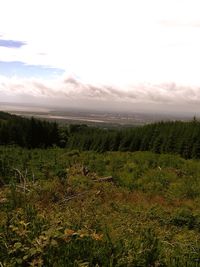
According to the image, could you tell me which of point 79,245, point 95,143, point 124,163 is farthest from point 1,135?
point 79,245

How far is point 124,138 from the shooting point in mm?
88500

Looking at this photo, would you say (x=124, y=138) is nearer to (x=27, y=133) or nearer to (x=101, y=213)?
(x=27, y=133)

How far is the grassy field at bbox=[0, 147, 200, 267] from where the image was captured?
4.57 metres

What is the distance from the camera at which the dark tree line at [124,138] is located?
68.6m

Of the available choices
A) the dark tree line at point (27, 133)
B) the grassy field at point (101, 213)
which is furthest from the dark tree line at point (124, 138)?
the grassy field at point (101, 213)

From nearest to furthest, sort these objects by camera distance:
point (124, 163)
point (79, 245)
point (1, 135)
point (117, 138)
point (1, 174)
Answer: point (79, 245) → point (1, 174) → point (124, 163) → point (1, 135) → point (117, 138)

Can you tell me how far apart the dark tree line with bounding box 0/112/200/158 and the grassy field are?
45115 mm

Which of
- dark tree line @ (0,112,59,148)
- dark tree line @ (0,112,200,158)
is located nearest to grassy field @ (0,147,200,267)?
dark tree line @ (0,112,200,158)

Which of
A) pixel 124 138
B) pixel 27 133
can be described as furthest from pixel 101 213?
pixel 124 138

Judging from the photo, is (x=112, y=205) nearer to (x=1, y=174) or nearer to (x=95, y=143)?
(x=1, y=174)

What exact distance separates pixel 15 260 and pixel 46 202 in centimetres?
605

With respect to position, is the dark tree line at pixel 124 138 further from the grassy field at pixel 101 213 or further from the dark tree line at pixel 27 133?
the grassy field at pixel 101 213

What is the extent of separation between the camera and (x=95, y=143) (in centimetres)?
9169

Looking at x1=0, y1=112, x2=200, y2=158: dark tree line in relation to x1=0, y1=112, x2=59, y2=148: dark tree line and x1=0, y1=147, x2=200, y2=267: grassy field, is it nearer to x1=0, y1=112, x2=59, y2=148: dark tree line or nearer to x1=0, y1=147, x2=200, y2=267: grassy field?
x1=0, y1=112, x2=59, y2=148: dark tree line
